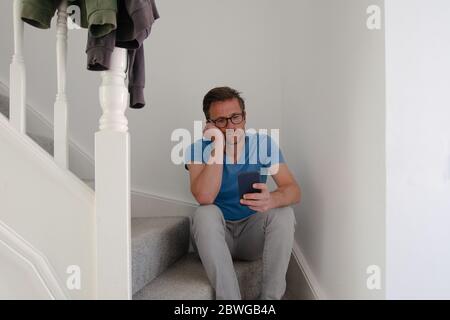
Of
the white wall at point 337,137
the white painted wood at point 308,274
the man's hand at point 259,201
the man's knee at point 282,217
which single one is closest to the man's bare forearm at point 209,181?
the man's hand at point 259,201

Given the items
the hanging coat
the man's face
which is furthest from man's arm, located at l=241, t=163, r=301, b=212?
the hanging coat

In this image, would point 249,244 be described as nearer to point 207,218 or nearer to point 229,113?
point 207,218

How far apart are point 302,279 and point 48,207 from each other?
1000mm

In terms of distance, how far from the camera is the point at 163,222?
5.06 ft

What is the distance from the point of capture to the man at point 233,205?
1164mm

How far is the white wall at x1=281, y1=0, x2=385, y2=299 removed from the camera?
2.85 feet

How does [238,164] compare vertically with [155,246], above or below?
above

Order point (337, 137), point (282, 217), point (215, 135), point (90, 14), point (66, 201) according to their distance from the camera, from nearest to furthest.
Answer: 1. point (90, 14)
2. point (66, 201)
3. point (337, 137)
4. point (282, 217)
5. point (215, 135)

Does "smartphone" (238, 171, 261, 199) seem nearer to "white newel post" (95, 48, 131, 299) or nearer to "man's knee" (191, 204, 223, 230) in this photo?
"man's knee" (191, 204, 223, 230)

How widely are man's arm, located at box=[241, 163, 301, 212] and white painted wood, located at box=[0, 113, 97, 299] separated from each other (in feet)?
1.89

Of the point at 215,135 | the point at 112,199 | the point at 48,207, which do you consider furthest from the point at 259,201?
the point at 48,207

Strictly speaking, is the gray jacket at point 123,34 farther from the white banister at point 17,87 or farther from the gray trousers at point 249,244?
the gray trousers at point 249,244
